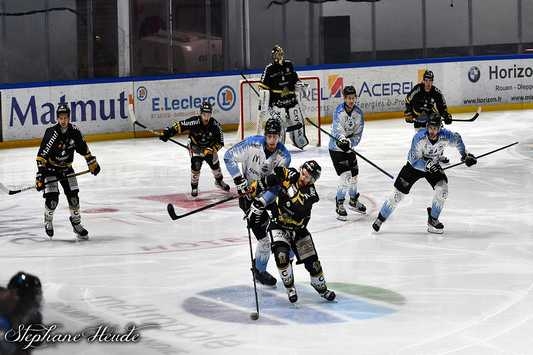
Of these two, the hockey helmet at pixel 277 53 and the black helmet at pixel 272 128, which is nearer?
the black helmet at pixel 272 128

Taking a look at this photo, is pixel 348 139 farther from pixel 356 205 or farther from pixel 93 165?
pixel 93 165

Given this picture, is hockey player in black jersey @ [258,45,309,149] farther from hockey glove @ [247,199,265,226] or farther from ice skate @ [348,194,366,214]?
hockey glove @ [247,199,265,226]

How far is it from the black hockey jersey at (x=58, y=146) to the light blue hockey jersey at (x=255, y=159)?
2.25 m

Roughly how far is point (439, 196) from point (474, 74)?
12.1 meters

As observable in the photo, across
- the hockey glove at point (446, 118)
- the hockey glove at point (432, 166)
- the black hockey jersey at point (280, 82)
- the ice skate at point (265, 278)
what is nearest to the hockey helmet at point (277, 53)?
the black hockey jersey at point (280, 82)

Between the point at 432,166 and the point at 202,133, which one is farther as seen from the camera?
the point at 202,133

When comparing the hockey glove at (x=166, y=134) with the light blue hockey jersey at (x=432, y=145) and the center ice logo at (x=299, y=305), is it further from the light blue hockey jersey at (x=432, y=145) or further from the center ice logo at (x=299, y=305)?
the center ice logo at (x=299, y=305)

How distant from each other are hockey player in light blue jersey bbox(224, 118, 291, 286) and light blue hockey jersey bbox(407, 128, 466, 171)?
217cm

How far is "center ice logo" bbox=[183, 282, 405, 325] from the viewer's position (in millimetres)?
8711

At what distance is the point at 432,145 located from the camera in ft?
37.7

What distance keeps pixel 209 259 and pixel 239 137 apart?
8.77m

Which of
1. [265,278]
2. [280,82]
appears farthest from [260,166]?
[280,82]

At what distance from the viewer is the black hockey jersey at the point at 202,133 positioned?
46.8ft

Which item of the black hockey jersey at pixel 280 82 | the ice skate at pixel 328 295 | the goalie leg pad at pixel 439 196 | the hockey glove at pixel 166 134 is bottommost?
the ice skate at pixel 328 295
